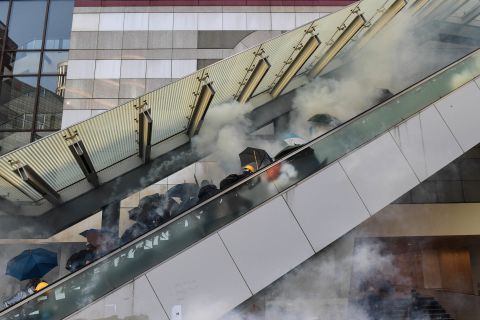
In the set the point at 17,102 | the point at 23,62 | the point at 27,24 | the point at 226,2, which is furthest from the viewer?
the point at 27,24

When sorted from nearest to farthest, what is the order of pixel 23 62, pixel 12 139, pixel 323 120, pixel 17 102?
1. pixel 323 120
2. pixel 12 139
3. pixel 17 102
4. pixel 23 62

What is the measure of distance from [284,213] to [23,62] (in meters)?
8.36

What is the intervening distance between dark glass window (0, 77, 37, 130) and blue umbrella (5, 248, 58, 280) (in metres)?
4.52

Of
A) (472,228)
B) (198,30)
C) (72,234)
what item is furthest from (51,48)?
(472,228)

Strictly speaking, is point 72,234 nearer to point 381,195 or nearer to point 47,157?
point 47,157

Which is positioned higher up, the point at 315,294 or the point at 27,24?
the point at 27,24

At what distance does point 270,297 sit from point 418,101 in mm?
3536

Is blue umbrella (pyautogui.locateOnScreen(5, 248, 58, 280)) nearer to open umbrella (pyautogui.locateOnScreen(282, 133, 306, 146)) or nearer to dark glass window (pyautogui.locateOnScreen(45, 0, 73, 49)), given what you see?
open umbrella (pyautogui.locateOnScreen(282, 133, 306, 146))

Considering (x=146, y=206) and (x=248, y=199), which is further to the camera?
(x=146, y=206)

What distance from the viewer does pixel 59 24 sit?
10.6 m

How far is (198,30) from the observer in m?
9.86

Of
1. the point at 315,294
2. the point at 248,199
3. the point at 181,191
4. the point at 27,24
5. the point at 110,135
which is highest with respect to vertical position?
the point at 27,24

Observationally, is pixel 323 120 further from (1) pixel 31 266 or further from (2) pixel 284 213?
(1) pixel 31 266

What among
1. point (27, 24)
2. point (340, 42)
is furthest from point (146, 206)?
point (27, 24)
